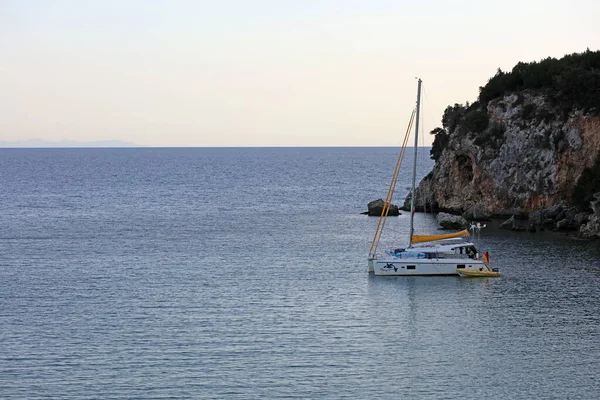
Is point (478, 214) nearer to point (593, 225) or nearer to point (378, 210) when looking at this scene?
point (378, 210)

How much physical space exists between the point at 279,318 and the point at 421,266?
52.9 ft

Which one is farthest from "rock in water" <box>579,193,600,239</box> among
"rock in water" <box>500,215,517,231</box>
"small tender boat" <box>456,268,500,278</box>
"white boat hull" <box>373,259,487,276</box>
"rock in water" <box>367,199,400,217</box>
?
"rock in water" <box>367,199,400,217</box>

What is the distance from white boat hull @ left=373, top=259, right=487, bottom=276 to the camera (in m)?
59.7

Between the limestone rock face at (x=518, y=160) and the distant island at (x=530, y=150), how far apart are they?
10 centimetres

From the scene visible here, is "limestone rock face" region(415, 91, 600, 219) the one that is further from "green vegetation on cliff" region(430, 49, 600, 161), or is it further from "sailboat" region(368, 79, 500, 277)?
"sailboat" region(368, 79, 500, 277)

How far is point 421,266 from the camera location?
5984 cm

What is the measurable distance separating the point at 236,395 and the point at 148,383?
4.07 metres

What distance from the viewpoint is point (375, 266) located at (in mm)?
59719

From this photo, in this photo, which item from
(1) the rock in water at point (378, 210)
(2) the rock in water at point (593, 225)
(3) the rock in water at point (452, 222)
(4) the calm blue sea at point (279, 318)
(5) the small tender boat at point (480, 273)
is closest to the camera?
(4) the calm blue sea at point (279, 318)

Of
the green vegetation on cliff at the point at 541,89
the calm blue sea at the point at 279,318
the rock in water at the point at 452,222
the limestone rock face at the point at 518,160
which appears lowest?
the calm blue sea at the point at 279,318

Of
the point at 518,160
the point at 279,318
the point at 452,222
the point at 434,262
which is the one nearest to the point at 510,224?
the point at 452,222

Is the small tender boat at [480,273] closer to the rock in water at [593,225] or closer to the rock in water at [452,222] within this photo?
the rock in water at [593,225]

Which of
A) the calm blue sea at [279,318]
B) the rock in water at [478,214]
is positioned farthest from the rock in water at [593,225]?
the rock in water at [478,214]

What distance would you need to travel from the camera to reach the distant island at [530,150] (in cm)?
8675
